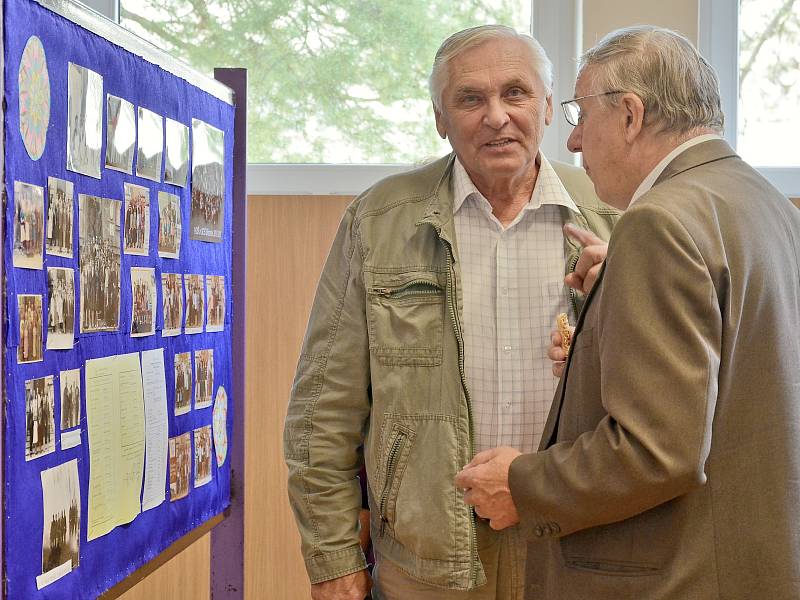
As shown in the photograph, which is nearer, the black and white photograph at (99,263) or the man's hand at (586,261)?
the black and white photograph at (99,263)

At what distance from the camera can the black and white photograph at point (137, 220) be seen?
1534 mm

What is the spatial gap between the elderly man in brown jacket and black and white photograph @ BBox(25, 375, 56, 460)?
677mm

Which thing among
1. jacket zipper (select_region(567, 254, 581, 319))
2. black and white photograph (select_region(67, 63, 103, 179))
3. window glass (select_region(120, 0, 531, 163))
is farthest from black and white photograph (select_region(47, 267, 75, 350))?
window glass (select_region(120, 0, 531, 163))

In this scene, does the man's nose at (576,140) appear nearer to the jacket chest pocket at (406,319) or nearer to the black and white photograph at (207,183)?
the jacket chest pocket at (406,319)

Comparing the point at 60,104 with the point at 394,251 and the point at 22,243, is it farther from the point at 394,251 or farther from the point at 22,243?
the point at 394,251

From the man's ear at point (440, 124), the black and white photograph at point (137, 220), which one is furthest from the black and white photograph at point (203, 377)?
the man's ear at point (440, 124)

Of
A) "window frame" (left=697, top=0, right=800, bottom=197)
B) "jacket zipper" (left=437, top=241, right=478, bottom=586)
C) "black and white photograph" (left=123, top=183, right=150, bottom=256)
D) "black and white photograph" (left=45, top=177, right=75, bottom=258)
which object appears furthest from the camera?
"window frame" (left=697, top=0, right=800, bottom=197)

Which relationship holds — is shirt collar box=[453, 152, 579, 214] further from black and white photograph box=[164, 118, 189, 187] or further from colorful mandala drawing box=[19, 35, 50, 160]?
colorful mandala drawing box=[19, 35, 50, 160]

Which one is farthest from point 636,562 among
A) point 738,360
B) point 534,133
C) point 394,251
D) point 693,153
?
point 534,133

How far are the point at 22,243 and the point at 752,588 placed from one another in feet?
3.52

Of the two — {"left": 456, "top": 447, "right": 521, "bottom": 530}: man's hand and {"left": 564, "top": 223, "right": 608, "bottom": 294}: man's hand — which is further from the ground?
{"left": 564, "top": 223, "right": 608, "bottom": 294}: man's hand

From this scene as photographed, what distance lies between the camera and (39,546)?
1.27 metres

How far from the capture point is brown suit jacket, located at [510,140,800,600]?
1.15 m

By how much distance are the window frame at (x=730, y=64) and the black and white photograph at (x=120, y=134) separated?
1.93 metres
